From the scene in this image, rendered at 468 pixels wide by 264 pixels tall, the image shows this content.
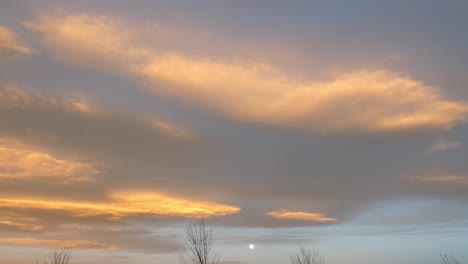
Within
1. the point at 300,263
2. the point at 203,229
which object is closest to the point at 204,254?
the point at 203,229

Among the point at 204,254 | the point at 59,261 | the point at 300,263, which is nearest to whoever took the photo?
the point at 204,254

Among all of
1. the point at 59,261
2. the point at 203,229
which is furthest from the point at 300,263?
the point at 59,261

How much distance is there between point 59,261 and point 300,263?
79.7ft

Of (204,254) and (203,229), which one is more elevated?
(203,229)

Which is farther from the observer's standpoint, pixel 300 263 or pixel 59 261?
pixel 300 263

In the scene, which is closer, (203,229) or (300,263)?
(203,229)

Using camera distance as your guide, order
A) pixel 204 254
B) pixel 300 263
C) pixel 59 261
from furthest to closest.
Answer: pixel 300 263, pixel 59 261, pixel 204 254

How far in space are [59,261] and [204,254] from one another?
15.1m

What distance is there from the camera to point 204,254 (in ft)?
96.9

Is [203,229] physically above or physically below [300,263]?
above

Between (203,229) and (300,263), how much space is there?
12642 millimetres

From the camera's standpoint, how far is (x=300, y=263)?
1467 inches

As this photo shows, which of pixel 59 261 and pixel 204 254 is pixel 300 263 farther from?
pixel 59 261

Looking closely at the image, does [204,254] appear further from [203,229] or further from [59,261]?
[59,261]
